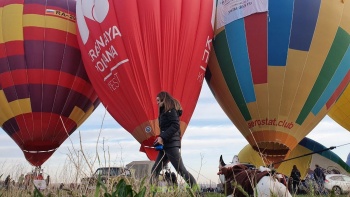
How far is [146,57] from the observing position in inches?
453

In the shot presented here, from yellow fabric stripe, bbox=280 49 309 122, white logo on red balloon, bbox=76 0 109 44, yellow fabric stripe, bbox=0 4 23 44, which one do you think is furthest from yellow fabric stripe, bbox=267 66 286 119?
yellow fabric stripe, bbox=0 4 23 44

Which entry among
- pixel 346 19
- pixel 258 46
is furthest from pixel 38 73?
pixel 346 19

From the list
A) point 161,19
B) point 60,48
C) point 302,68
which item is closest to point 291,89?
point 302,68

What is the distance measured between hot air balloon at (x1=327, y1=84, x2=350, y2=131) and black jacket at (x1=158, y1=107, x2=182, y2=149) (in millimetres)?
15054

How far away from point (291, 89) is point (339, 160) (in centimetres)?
850

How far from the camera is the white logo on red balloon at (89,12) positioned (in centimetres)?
1224

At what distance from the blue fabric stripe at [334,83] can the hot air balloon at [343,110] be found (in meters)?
6.50

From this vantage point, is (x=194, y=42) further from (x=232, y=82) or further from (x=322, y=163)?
(x=322, y=163)

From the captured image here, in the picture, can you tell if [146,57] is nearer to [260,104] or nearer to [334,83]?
[260,104]

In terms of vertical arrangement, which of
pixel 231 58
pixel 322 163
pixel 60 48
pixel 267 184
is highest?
pixel 60 48

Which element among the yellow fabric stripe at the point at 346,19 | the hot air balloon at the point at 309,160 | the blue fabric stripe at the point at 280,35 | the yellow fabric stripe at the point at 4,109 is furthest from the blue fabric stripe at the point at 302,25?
the yellow fabric stripe at the point at 4,109

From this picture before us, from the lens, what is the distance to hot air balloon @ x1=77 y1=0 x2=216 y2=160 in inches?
451

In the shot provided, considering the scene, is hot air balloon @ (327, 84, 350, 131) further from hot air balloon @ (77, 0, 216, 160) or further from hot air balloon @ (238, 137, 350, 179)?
hot air balloon @ (77, 0, 216, 160)

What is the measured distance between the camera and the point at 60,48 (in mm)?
14945
